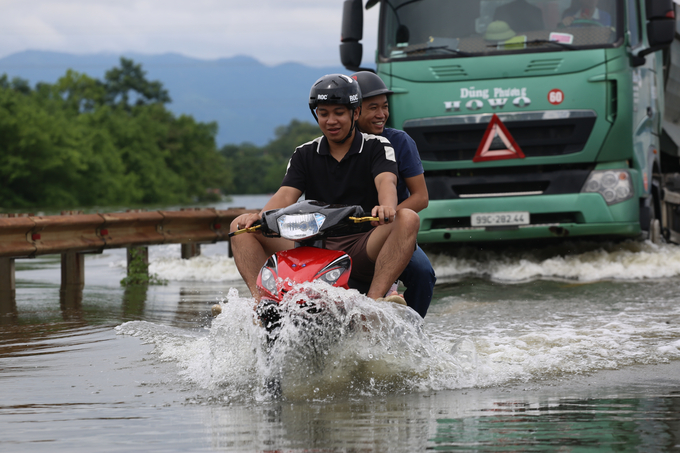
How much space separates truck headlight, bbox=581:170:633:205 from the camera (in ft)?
37.0

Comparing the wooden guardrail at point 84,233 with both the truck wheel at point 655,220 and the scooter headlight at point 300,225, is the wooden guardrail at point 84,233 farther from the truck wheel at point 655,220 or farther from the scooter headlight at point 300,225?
the truck wheel at point 655,220

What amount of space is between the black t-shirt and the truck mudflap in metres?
9.71

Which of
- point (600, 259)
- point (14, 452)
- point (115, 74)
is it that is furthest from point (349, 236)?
point (115, 74)

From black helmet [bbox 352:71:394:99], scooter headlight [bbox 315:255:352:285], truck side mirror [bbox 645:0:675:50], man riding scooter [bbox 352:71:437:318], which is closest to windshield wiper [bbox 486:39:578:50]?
truck side mirror [bbox 645:0:675:50]

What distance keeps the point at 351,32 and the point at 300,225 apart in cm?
691

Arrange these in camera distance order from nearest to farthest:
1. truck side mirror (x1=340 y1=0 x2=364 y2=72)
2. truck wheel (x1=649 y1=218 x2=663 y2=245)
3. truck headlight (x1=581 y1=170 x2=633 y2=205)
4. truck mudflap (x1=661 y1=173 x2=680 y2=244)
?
truck headlight (x1=581 y1=170 x2=633 y2=205)
truck side mirror (x1=340 y1=0 x2=364 y2=72)
truck wheel (x1=649 y1=218 x2=663 y2=245)
truck mudflap (x1=661 y1=173 x2=680 y2=244)

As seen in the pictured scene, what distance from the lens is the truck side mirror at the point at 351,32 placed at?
460 inches

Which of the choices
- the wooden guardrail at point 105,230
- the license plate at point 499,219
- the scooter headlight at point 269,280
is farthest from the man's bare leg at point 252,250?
the license plate at point 499,219

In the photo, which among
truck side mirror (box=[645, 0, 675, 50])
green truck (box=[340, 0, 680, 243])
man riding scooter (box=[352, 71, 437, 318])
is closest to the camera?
man riding scooter (box=[352, 71, 437, 318])

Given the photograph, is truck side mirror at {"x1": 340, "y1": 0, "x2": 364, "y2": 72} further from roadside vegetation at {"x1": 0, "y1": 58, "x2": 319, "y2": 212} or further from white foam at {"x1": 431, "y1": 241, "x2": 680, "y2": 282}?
roadside vegetation at {"x1": 0, "y1": 58, "x2": 319, "y2": 212}

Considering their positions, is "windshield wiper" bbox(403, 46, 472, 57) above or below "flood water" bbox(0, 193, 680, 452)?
above

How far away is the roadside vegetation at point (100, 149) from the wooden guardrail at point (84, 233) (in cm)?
5057

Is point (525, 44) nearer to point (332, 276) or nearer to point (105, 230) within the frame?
point (105, 230)

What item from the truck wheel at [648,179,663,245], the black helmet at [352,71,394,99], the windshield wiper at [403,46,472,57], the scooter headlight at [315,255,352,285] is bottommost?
the truck wheel at [648,179,663,245]
